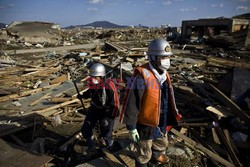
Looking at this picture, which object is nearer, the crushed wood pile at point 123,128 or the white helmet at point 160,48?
the white helmet at point 160,48

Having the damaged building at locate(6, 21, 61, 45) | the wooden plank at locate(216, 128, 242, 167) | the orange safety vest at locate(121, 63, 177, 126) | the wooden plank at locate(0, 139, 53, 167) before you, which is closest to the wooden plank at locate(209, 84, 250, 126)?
the wooden plank at locate(216, 128, 242, 167)

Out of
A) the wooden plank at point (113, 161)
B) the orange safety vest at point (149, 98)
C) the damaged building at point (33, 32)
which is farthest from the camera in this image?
the damaged building at point (33, 32)

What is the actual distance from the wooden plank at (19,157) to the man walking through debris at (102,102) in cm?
95

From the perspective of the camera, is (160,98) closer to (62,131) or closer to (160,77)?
(160,77)

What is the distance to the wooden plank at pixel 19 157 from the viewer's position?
3.58 metres

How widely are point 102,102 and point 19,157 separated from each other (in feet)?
5.86

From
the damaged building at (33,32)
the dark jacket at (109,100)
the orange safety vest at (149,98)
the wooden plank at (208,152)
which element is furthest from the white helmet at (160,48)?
the damaged building at (33,32)

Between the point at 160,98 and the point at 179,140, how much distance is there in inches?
81.4

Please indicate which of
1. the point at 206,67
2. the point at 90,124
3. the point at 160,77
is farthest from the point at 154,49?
the point at 206,67

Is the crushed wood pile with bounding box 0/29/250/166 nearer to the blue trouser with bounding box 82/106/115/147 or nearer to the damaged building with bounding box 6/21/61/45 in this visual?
the blue trouser with bounding box 82/106/115/147

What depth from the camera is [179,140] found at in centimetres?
473

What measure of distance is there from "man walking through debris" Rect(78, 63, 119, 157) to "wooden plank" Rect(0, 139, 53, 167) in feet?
3.13

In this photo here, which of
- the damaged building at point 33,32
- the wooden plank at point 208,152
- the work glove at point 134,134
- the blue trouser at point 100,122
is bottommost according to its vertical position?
the wooden plank at point 208,152

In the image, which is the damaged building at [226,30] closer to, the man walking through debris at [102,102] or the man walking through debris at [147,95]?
the man walking through debris at [102,102]
